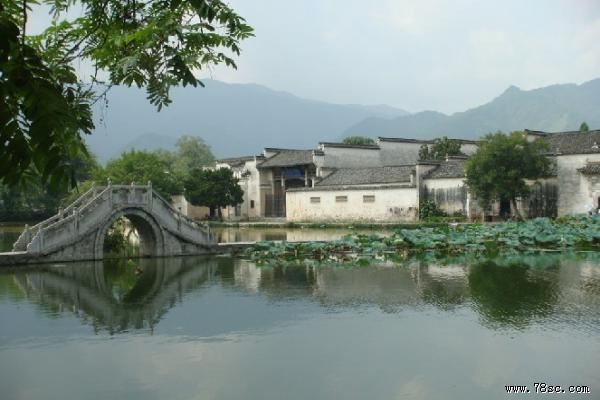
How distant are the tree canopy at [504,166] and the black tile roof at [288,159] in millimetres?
13606

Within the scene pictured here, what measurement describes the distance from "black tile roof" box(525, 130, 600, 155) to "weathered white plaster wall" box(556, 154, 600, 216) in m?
0.31

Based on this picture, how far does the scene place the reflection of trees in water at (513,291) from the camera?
12680 mm

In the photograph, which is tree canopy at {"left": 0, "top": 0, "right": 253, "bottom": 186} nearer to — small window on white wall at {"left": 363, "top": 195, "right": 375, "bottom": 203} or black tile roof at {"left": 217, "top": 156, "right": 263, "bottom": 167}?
small window on white wall at {"left": 363, "top": 195, "right": 375, "bottom": 203}

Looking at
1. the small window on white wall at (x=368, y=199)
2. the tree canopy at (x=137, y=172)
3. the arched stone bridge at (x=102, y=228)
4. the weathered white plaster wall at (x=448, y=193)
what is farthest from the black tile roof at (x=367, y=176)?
the arched stone bridge at (x=102, y=228)

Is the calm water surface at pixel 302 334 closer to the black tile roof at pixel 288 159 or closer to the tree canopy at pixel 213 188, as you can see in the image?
the tree canopy at pixel 213 188

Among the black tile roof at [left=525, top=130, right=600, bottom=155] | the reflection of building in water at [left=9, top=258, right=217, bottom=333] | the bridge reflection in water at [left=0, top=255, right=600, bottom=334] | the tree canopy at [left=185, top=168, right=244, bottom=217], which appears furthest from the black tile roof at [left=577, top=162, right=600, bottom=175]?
the tree canopy at [left=185, top=168, right=244, bottom=217]

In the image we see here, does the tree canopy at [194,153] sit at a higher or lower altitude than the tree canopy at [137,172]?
higher

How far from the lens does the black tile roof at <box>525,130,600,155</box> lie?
1369 inches

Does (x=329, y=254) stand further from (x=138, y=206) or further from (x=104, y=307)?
(x=104, y=307)

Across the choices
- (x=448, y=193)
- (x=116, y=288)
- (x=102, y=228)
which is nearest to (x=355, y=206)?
(x=448, y=193)

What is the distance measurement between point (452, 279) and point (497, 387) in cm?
888

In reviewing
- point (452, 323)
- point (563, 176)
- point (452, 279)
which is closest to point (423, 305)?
point (452, 323)

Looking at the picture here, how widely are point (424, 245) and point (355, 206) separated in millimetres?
16027

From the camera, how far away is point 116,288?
57.0 feet
